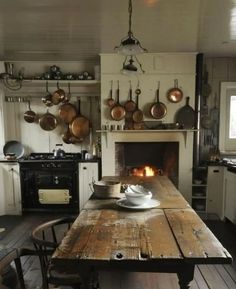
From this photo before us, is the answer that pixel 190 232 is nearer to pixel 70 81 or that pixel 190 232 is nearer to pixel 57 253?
pixel 57 253

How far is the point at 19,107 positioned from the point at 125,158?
80.7 inches

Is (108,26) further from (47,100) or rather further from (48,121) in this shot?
(48,121)

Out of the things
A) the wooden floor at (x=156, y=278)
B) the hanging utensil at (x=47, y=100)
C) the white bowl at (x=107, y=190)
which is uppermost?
the hanging utensil at (x=47, y=100)

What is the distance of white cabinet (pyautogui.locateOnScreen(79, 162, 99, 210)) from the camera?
4.36 meters

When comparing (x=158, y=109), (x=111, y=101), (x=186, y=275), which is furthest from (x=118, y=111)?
(x=186, y=275)

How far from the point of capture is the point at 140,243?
135 cm

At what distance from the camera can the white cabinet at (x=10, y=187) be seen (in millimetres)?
4379

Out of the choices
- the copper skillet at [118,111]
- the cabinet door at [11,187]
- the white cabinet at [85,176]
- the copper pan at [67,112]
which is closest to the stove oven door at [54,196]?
the white cabinet at [85,176]

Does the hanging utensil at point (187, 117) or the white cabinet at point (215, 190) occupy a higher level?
the hanging utensil at point (187, 117)

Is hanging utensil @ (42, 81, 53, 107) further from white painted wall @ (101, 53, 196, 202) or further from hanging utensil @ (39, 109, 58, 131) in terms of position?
white painted wall @ (101, 53, 196, 202)

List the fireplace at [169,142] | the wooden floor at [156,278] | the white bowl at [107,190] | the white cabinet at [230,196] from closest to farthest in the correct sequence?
the white bowl at [107,190] → the wooden floor at [156,278] → the white cabinet at [230,196] → the fireplace at [169,142]

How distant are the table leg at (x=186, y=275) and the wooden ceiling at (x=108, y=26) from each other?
206cm

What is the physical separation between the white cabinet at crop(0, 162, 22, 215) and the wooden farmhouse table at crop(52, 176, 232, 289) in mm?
2866

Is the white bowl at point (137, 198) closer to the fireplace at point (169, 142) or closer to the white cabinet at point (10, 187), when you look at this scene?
the fireplace at point (169, 142)
